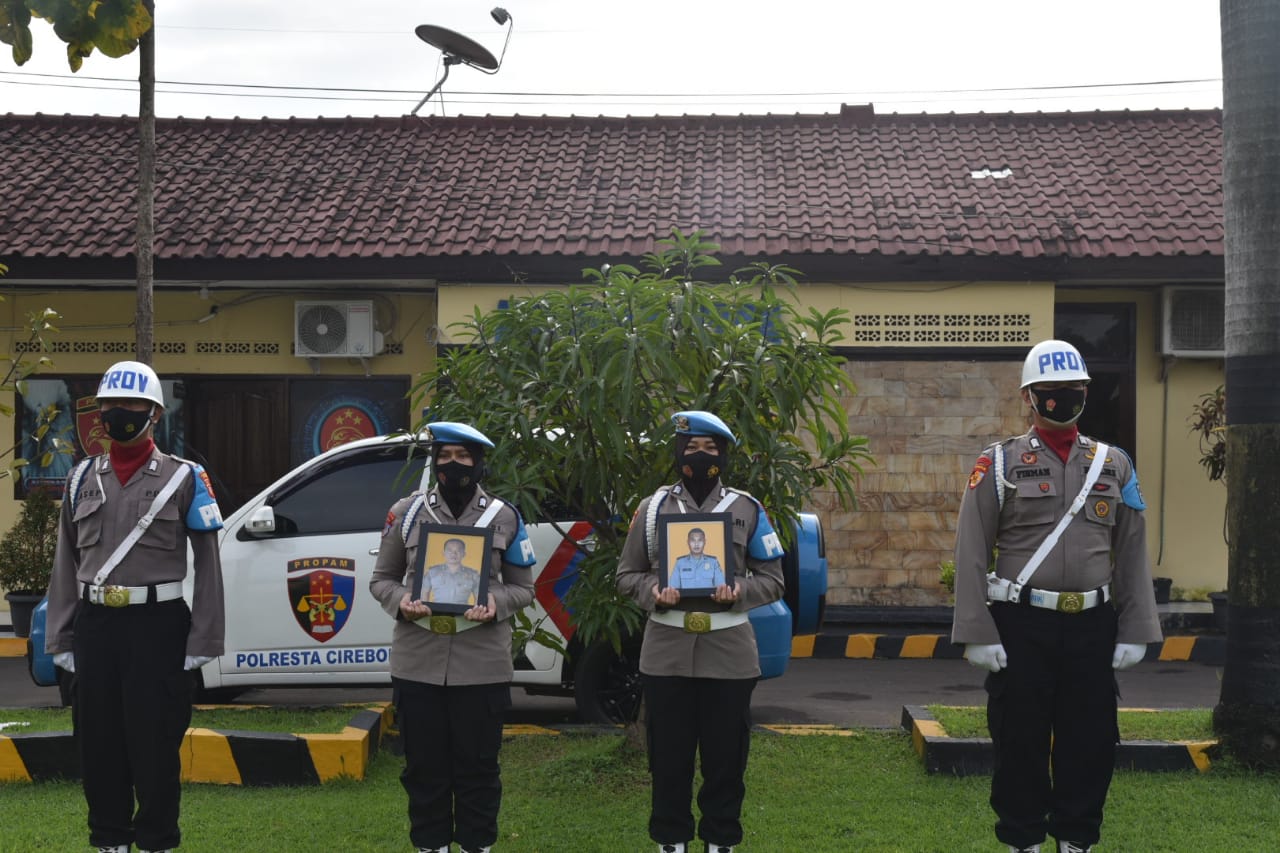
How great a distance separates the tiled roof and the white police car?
15.6 feet

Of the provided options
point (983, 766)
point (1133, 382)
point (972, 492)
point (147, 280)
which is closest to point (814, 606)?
point (983, 766)

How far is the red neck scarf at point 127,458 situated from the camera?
16.1 feet

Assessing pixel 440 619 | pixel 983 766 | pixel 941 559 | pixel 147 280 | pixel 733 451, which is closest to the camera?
pixel 440 619

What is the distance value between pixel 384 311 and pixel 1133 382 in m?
7.29

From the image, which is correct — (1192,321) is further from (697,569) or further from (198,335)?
(198,335)

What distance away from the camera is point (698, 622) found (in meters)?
4.85

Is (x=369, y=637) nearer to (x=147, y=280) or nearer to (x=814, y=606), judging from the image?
(x=814, y=606)

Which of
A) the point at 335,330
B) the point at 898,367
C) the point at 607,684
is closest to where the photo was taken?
the point at 607,684

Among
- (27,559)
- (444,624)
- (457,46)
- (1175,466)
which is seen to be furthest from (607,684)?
(457,46)

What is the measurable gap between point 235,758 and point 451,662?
84.3 inches

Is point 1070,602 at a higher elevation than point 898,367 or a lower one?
lower

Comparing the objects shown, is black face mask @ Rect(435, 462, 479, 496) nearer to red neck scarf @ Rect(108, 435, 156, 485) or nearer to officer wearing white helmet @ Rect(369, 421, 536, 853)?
officer wearing white helmet @ Rect(369, 421, 536, 853)

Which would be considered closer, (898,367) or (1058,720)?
(1058,720)

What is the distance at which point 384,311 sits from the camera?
13125 mm
